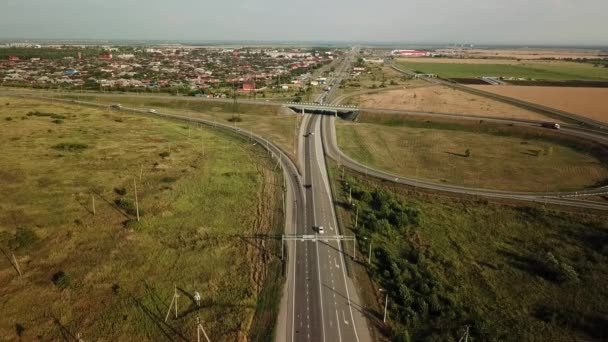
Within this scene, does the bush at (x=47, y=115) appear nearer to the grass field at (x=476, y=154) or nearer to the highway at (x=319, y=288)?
the grass field at (x=476, y=154)

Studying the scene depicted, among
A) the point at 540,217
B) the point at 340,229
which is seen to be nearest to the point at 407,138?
the point at 540,217

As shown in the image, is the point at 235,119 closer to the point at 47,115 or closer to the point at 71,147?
the point at 71,147

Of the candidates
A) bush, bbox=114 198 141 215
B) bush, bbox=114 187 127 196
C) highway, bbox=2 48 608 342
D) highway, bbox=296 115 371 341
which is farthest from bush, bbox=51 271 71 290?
highway, bbox=296 115 371 341

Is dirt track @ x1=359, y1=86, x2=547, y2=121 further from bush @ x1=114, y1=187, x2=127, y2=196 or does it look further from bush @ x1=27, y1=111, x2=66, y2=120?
bush @ x1=27, y1=111, x2=66, y2=120

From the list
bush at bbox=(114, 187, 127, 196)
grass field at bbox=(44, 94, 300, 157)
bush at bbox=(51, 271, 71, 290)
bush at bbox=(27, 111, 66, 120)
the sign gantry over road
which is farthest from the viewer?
bush at bbox=(27, 111, 66, 120)

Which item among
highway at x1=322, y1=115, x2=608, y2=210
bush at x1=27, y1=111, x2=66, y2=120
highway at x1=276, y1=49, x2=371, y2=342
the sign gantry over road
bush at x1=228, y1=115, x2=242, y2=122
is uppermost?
bush at x1=27, y1=111, x2=66, y2=120
